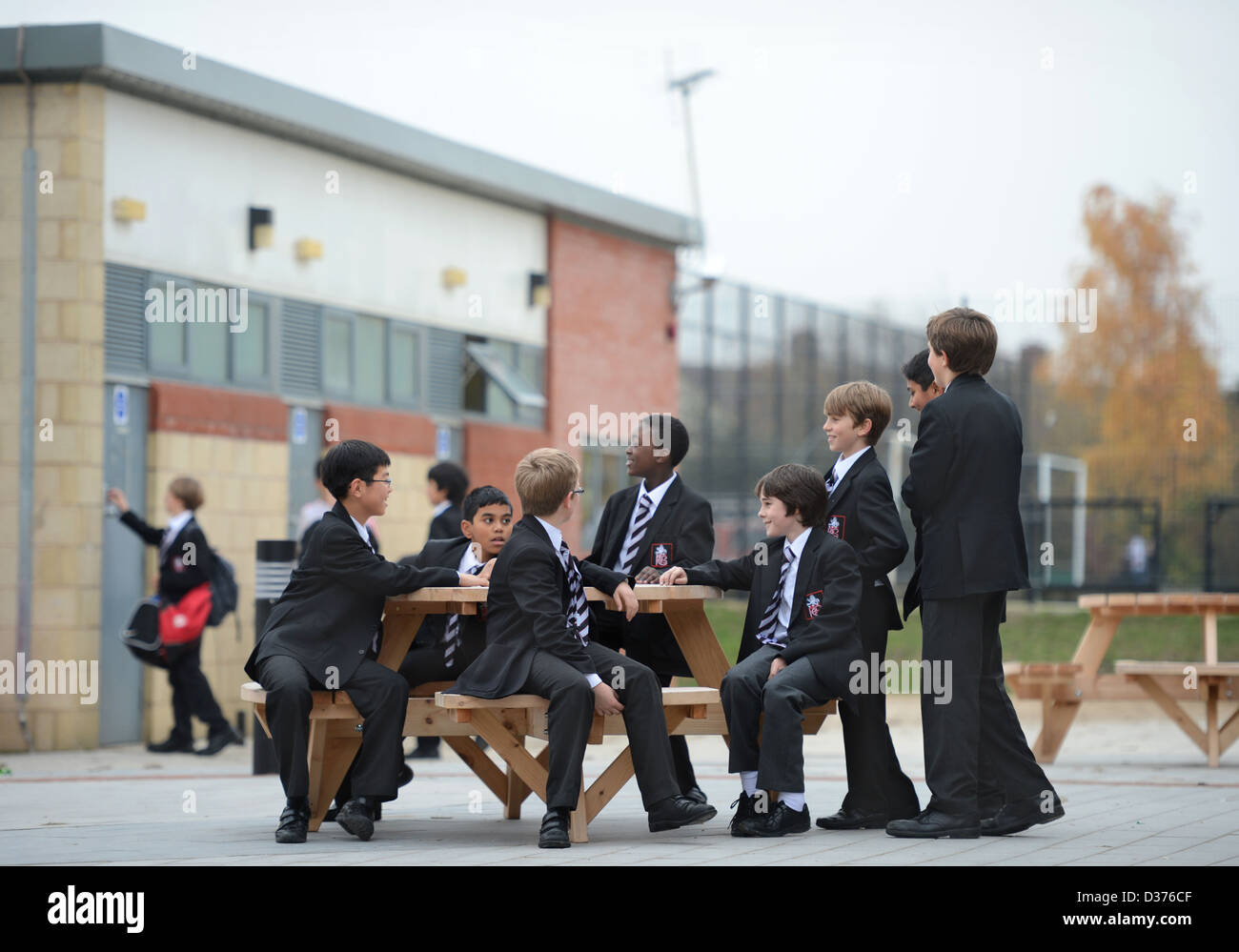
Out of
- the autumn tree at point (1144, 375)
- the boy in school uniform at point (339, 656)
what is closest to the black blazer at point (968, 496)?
the boy in school uniform at point (339, 656)

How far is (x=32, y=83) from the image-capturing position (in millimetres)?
12477

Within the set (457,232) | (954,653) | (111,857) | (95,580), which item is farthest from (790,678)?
(457,232)

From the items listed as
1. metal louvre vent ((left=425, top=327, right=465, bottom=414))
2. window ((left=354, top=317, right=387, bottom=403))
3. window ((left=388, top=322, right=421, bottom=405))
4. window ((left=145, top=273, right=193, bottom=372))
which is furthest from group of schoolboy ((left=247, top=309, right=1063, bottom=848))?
metal louvre vent ((left=425, top=327, right=465, bottom=414))

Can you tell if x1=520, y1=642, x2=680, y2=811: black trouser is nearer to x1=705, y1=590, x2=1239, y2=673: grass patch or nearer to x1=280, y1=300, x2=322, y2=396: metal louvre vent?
x1=280, y1=300, x2=322, y2=396: metal louvre vent

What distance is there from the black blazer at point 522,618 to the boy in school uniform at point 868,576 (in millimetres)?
1215

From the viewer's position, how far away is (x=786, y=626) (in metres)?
7.07

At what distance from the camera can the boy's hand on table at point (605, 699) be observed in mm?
6496

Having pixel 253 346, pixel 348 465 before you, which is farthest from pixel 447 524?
pixel 253 346

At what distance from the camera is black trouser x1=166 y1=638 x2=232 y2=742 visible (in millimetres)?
12070

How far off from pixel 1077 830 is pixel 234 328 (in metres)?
9.29

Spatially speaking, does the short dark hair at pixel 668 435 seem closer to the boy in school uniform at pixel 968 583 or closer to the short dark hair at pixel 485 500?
the short dark hair at pixel 485 500

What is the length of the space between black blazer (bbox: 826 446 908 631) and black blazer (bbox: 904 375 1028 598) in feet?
1.36

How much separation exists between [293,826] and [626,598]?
4.98 ft

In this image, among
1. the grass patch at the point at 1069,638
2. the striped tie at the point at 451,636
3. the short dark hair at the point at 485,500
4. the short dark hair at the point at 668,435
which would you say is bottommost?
the grass patch at the point at 1069,638
